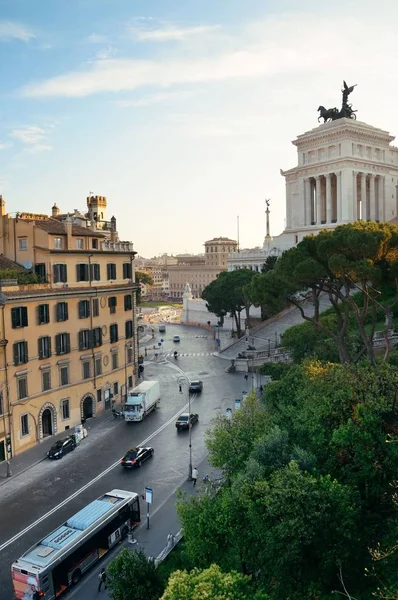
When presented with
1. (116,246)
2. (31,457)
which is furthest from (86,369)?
(116,246)

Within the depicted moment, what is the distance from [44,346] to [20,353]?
244cm

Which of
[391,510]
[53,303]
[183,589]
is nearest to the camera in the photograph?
[183,589]

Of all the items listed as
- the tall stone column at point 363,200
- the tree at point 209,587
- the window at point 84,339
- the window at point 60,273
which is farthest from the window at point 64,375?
the tall stone column at point 363,200

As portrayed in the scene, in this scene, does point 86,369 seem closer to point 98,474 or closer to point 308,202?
point 98,474

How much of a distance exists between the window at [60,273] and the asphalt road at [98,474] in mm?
10937

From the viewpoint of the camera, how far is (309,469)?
1866 cm

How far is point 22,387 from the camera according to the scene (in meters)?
35.9

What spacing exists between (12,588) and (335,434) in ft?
43.8

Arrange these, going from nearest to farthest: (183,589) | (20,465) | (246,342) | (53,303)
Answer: (183,589) → (20,465) → (53,303) → (246,342)

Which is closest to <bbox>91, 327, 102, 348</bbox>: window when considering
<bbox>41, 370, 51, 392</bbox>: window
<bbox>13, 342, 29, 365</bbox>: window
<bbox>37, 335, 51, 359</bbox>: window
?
<bbox>37, 335, 51, 359</bbox>: window

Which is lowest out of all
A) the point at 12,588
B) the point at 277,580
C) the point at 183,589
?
the point at 12,588

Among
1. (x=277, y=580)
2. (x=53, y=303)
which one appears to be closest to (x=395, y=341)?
(x=53, y=303)

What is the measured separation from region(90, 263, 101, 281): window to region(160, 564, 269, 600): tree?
32154mm

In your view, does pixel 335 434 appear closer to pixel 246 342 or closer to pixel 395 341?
pixel 395 341
